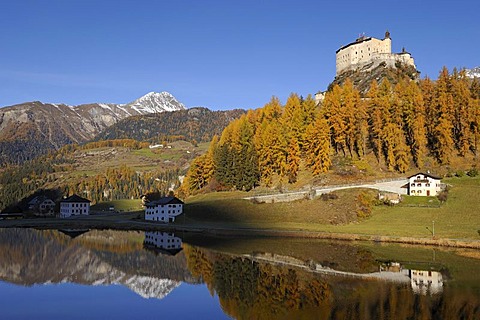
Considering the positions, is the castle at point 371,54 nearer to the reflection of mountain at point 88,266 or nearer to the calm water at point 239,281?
the calm water at point 239,281

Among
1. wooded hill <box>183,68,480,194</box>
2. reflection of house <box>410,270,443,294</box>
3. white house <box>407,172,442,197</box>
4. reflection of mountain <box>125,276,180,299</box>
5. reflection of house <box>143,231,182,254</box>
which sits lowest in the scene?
reflection of mountain <box>125,276,180,299</box>

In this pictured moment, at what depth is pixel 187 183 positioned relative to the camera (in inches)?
4811

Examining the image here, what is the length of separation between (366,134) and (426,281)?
64056mm

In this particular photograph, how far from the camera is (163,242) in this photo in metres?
68.8

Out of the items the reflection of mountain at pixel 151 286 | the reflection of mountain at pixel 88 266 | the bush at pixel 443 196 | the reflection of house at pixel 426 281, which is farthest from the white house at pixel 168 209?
the reflection of house at pixel 426 281

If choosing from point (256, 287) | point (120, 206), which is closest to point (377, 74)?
point (120, 206)

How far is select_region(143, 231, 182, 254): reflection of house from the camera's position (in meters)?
62.3

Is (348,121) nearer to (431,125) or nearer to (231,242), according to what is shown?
(431,125)

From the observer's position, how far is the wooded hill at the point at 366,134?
291ft

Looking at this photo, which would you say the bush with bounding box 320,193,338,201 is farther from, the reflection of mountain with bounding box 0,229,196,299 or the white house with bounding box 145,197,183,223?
the reflection of mountain with bounding box 0,229,196,299

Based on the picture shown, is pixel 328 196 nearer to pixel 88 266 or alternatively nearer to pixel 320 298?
pixel 88 266

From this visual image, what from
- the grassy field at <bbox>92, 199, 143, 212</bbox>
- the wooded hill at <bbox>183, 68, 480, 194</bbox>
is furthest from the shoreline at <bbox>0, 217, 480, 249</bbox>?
the grassy field at <bbox>92, 199, 143, 212</bbox>

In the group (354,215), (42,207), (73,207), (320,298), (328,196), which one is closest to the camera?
→ (320,298)

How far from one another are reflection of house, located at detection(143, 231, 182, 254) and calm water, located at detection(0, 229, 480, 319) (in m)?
0.37
